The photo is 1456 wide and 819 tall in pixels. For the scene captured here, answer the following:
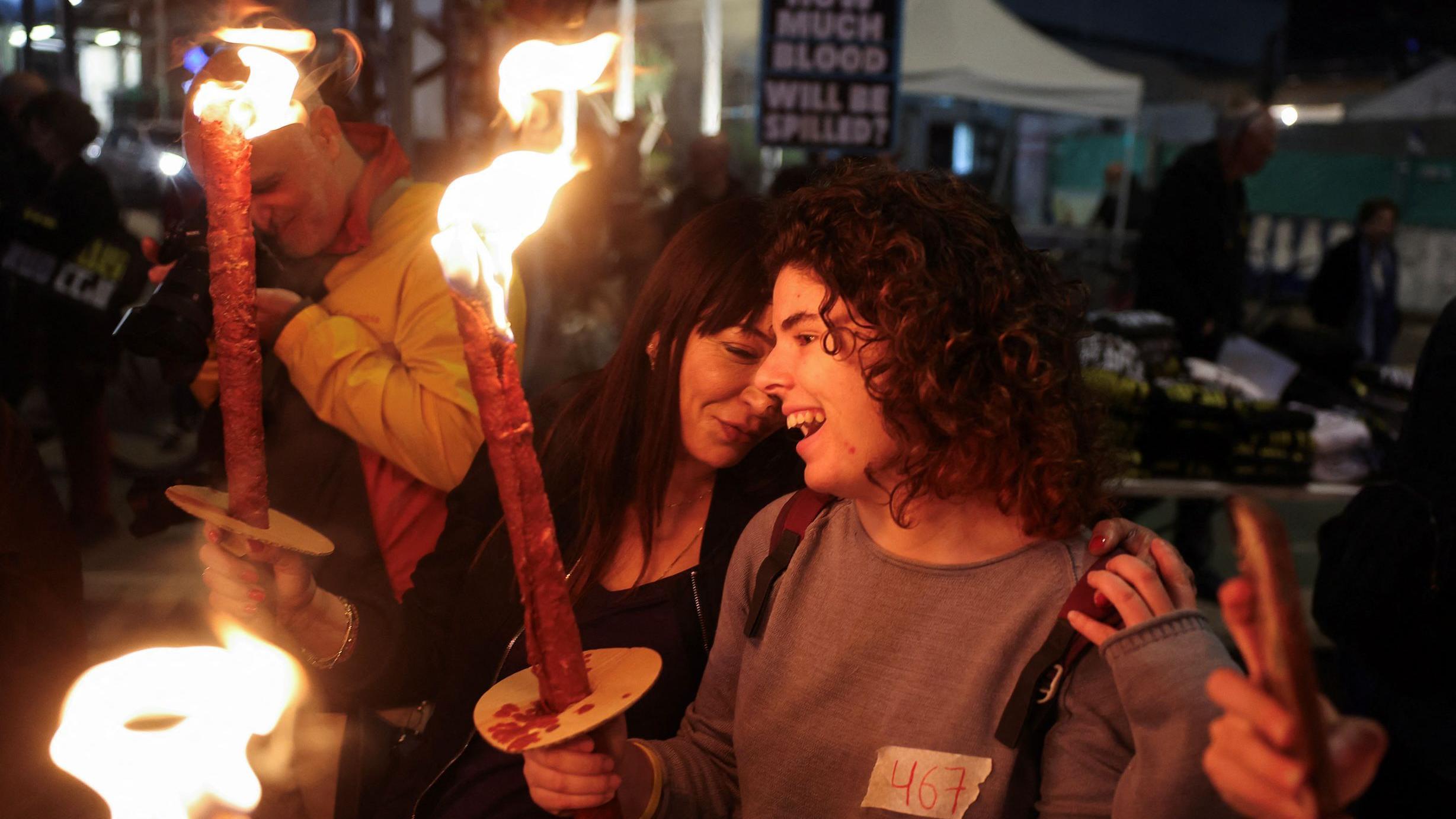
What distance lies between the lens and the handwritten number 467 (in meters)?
1.41

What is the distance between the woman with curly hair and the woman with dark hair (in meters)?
0.30

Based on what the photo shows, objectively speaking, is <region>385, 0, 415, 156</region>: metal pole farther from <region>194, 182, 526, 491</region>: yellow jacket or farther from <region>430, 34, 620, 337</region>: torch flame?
<region>430, 34, 620, 337</region>: torch flame

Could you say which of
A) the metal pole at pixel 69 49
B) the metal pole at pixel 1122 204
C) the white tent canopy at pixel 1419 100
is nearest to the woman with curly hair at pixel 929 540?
the metal pole at pixel 69 49

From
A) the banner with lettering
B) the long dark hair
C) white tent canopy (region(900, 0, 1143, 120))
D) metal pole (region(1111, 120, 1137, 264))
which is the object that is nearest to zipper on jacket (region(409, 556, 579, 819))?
the long dark hair

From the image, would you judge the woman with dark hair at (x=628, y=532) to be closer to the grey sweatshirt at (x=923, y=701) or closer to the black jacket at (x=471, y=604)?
the black jacket at (x=471, y=604)

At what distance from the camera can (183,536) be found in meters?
5.72

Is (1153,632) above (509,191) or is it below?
below

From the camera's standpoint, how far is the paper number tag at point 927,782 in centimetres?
141

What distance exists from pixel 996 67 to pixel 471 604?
907cm

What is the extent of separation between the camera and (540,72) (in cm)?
143

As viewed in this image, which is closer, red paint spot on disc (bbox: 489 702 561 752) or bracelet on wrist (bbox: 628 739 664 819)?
red paint spot on disc (bbox: 489 702 561 752)

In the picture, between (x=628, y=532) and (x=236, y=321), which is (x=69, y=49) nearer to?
(x=628, y=532)

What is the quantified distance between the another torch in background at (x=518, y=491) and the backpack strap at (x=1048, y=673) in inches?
20.6

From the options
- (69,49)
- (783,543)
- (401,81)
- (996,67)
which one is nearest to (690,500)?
(783,543)
